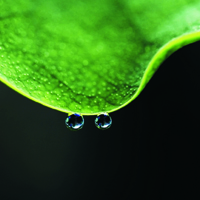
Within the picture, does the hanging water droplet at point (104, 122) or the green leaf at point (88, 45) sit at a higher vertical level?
the hanging water droplet at point (104, 122)

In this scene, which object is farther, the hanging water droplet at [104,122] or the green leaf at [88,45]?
the hanging water droplet at [104,122]

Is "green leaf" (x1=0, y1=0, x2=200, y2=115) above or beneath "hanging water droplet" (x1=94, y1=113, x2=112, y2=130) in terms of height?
beneath

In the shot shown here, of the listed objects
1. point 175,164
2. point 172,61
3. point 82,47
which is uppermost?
point 172,61

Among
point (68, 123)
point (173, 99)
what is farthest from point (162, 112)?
point (68, 123)

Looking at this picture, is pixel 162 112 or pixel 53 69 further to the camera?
pixel 162 112

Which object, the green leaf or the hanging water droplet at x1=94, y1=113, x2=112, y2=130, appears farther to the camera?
the hanging water droplet at x1=94, y1=113, x2=112, y2=130

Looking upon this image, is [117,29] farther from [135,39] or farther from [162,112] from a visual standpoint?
[162,112]

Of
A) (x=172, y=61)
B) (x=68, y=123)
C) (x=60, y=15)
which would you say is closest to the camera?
(x=60, y=15)

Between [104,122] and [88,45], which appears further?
[104,122]
